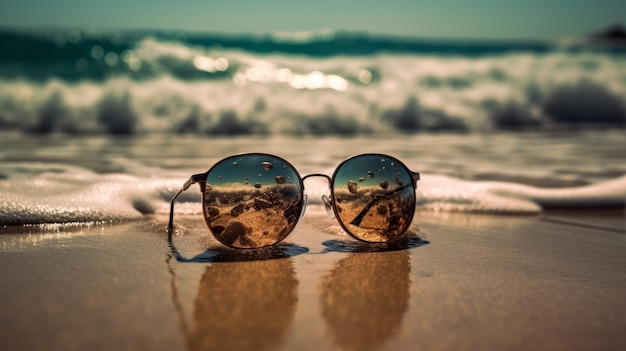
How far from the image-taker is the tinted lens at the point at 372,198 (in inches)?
79.1

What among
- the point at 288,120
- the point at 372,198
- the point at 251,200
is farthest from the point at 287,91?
the point at 251,200

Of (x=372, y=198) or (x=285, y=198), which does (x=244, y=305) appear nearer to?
(x=285, y=198)

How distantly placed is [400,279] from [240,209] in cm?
57

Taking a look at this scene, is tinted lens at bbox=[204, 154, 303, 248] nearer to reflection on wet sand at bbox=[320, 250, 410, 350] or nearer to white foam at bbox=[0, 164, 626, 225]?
reflection on wet sand at bbox=[320, 250, 410, 350]

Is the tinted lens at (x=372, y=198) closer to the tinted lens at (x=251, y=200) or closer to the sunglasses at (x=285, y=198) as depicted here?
the sunglasses at (x=285, y=198)

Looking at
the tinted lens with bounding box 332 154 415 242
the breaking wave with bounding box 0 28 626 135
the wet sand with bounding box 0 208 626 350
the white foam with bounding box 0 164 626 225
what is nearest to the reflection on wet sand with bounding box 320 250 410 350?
the wet sand with bounding box 0 208 626 350

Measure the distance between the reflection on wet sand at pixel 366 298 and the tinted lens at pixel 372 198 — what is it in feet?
0.43

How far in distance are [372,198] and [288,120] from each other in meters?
6.33

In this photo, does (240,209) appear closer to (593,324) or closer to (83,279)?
(83,279)

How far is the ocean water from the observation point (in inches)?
111

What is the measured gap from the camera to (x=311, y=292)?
4.92 feet

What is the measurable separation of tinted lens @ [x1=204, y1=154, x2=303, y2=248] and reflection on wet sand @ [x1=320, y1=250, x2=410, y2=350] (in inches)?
10.8

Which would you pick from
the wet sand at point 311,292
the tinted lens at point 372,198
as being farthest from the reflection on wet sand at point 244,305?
the tinted lens at point 372,198

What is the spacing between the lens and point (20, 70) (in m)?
10.1
